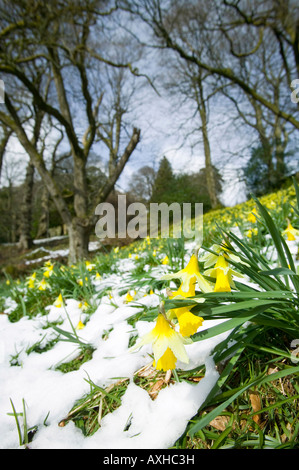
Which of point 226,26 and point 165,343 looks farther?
point 226,26

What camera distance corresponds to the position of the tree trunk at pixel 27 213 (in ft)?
42.2

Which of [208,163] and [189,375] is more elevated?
[208,163]

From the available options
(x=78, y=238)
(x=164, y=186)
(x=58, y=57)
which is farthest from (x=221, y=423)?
(x=164, y=186)

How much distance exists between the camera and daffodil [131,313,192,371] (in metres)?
0.53

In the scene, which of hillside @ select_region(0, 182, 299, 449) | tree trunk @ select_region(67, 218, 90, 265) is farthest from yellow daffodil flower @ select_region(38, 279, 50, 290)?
tree trunk @ select_region(67, 218, 90, 265)

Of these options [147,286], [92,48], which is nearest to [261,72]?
[92,48]

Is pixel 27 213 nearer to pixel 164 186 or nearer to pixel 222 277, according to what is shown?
pixel 164 186

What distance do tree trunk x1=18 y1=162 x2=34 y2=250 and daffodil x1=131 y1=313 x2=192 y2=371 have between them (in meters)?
14.1

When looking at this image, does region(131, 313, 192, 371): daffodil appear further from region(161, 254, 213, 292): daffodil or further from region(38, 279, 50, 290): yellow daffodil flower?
region(38, 279, 50, 290): yellow daffodil flower

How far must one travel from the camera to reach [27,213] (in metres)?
13.1

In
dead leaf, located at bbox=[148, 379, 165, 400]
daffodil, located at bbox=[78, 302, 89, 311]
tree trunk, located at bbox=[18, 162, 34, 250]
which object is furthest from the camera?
tree trunk, located at bbox=[18, 162, 34, 250]

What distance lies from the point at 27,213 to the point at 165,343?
571 inches
